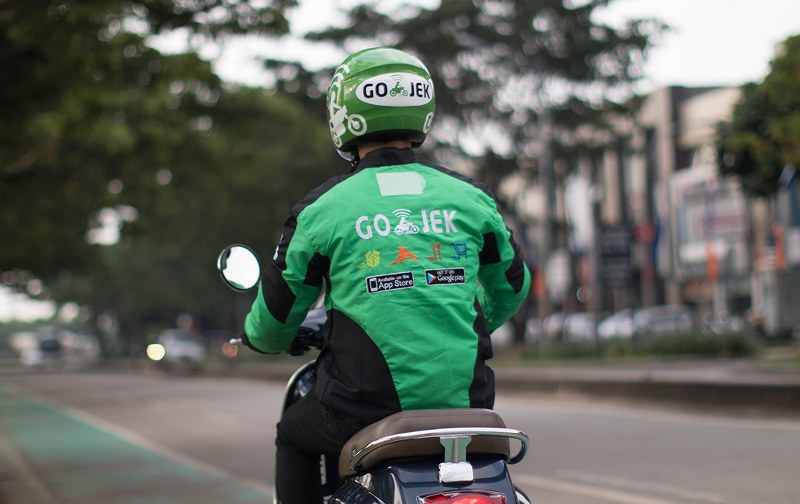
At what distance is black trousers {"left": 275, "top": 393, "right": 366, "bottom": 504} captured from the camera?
3264 mm

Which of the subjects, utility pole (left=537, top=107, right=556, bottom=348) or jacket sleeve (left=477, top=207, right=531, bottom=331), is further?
utility pole (left=537, top=107, right=556, bottom=348)

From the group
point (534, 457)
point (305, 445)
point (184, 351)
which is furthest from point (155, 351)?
point (184, 351)

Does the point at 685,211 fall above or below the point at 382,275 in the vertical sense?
above

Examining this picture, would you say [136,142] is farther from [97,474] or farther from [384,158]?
[384,158]

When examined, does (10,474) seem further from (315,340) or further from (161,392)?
(161,392)

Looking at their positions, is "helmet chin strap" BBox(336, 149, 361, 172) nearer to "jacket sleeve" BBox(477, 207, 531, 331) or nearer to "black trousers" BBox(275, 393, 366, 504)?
"jacket sleeve" BBox(477, 207, 531, 331)

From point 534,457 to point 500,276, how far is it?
7.91 metres

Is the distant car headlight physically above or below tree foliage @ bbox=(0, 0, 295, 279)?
below

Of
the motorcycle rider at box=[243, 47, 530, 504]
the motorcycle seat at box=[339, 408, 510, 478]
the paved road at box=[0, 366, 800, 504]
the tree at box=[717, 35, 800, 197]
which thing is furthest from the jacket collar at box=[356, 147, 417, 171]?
the tree at box=[717, 35, 800, 197]

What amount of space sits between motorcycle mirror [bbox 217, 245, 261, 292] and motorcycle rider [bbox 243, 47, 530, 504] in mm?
137

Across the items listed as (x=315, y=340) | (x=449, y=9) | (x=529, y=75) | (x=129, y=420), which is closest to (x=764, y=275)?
(x=529, y=75)

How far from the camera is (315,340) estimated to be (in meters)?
3.77

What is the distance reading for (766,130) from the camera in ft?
81.9

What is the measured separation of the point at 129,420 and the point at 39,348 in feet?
208
